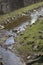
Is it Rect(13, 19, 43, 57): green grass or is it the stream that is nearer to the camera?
the stream

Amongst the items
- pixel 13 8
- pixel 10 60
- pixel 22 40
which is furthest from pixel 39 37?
pixel 13 8

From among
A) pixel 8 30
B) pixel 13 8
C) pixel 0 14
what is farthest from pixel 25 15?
pixel 8 30

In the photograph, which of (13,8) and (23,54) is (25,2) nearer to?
(13,8)

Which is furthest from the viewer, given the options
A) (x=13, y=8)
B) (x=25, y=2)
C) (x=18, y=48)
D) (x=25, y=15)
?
(x=25, y=2)

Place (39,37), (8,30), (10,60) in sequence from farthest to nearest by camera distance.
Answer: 1. (8,30)
2. (39,37)
3. (10,60)

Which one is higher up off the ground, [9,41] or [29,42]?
[29,42]

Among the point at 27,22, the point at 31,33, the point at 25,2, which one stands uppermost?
the point at 31,33

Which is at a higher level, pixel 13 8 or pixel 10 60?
pixel 10 60

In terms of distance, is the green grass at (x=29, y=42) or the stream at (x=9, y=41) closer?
the stream at (x=9, y=41)

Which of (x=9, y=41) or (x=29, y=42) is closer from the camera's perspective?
(x=29, y=42)

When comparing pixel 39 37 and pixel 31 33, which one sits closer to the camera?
pixel 39 37
